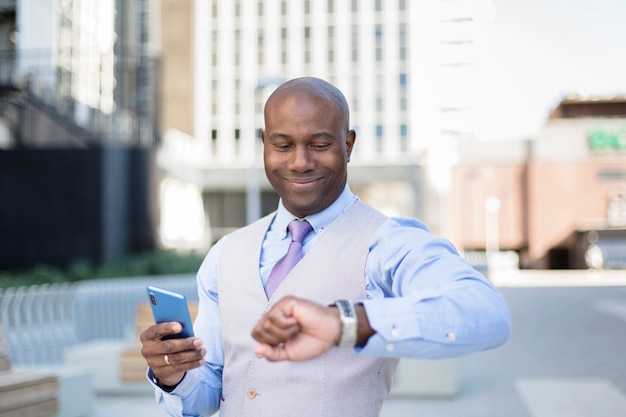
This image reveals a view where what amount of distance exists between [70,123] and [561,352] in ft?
40.5

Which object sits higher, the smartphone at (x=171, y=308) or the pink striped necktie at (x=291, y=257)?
the pink striped necktie at (x=291, y=257)

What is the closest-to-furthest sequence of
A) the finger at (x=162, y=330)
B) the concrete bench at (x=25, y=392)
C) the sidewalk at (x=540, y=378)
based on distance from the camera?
Answer: the finger at (x=162, y=330) → the concrete bench at (x=25, y=392) → the sidewalk at (x=540, y=378)

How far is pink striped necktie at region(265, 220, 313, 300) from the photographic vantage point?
6.40 feet

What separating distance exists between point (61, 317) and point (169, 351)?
26.8ft

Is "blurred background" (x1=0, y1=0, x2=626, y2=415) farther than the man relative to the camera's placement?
Yes

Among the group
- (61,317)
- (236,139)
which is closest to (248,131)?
(61,317)

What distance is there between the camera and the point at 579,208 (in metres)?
46.0

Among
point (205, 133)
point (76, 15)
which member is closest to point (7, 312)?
point (76, 15)

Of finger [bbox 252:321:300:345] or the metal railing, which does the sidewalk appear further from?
finger [bbox 252:321:300:345]

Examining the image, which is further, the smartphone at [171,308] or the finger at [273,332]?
the smartphone at [171,308]

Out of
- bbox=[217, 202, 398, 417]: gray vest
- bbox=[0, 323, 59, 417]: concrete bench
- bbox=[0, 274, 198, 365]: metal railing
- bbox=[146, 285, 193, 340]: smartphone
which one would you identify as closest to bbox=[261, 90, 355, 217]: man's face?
bbox=[217, 202, 398, 417]: gray vest

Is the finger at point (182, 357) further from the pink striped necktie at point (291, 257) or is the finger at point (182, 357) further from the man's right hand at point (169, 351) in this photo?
the pink striped necktie at point (291, 257)

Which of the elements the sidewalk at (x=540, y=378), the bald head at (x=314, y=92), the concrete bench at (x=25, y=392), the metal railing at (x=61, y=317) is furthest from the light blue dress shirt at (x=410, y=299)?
the metal railing at (x=61, y=317)

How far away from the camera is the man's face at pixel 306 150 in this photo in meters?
1.87
